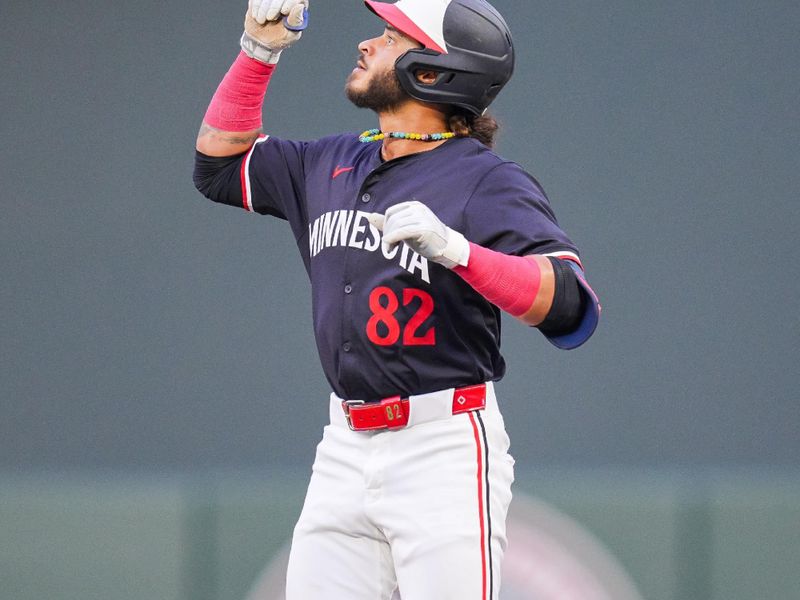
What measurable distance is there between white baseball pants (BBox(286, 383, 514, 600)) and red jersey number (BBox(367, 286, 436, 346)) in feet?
→ 0.34

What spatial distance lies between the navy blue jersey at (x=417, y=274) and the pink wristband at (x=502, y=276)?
0.32 ft

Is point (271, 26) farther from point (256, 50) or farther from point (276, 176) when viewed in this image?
point (276, 176)

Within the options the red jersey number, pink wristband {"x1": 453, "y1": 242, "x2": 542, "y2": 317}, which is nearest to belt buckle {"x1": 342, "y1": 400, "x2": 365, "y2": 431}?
the red jersey number

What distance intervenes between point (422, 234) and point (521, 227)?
0.28 meters

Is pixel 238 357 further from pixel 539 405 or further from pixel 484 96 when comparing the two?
pixel 484 96

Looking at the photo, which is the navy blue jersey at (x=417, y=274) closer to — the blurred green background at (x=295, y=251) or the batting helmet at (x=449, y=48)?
the batting helmet at (x=449, y=48)

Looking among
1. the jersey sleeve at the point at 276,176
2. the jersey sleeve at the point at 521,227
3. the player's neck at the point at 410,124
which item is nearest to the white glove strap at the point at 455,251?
the jersey sleeve at the point at 521,227

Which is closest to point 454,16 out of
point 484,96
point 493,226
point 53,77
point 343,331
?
point 484,96

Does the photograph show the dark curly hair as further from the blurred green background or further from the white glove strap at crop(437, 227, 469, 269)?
the blurred green background

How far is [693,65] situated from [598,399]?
1230mm

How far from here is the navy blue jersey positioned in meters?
2.26

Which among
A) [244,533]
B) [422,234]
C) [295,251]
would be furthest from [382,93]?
[295,251]

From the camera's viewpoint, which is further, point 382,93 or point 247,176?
point 247,176

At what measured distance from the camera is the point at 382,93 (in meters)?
2.43
